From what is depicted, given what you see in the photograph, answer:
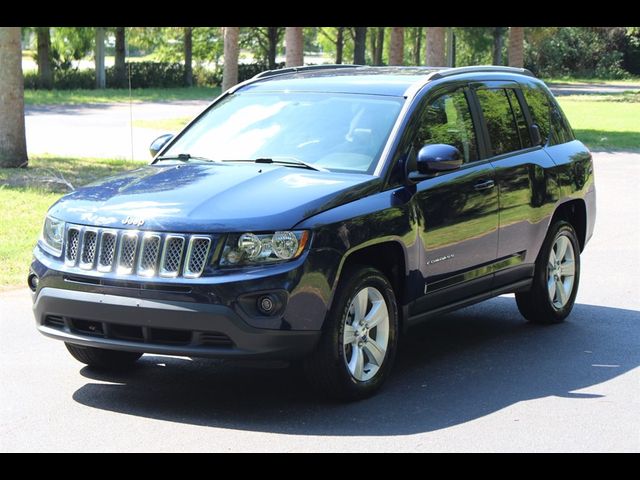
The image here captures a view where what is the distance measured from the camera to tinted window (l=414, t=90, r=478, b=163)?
7.61 metres

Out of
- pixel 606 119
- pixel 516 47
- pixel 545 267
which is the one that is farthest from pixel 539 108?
pixel 606 119

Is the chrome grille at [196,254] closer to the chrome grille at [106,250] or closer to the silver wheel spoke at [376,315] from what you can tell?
the chrome grille at [106,250]

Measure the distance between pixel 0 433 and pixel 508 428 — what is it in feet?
8.60

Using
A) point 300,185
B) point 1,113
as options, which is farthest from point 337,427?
point 1,113

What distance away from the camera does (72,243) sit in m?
6.61

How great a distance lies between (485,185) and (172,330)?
2609 mm

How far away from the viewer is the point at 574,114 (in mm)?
37188

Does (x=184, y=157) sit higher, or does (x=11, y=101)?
(x=184, y=157)

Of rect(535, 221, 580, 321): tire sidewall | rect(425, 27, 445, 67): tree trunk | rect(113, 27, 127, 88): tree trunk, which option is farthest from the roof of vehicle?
rect(113, 27, 127, 88): tree trunk

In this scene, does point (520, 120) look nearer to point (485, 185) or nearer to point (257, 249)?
point (485, 185)

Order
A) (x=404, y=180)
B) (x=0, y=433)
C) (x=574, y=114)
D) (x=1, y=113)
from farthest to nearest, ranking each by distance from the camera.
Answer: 1. (x=574, y=114)
2. (x=1, y=113)
3. (x=404, y=180)
4. (x=0, y=433)

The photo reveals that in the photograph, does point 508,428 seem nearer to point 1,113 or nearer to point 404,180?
point 404,180
